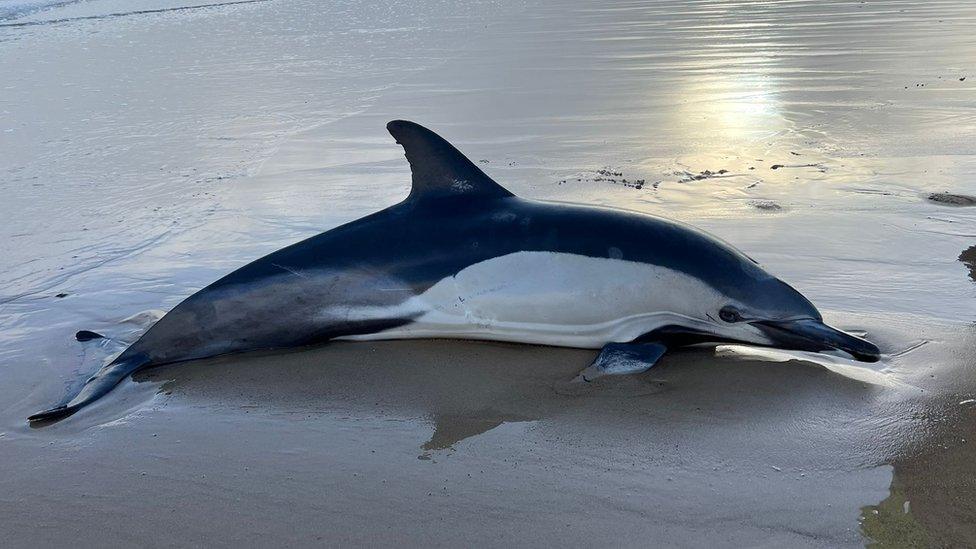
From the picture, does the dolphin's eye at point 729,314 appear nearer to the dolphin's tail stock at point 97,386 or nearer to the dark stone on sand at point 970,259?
the dark stone on sand at point 970,259

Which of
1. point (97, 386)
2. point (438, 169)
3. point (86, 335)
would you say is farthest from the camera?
point (86, 335)

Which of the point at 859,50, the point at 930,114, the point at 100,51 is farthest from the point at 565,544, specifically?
the point at 100,51

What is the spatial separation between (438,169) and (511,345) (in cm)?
101

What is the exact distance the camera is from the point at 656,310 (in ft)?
15.9

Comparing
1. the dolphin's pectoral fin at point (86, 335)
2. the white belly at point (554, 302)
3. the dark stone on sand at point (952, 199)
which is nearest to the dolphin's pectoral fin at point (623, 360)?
the white belly at point (554, 302)

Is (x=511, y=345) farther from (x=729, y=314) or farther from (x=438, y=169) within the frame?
(x=729, y=314)

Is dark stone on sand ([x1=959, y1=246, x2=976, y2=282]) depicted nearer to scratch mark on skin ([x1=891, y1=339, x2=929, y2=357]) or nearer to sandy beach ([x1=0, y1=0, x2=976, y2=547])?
sandy beach ([x1=0, y1=0, x2=976, y2=547])

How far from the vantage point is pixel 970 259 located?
5.62 m

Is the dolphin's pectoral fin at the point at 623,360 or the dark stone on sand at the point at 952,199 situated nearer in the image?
the dolphin's pectoral fin at the point at 623,360

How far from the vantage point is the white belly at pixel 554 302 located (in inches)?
190

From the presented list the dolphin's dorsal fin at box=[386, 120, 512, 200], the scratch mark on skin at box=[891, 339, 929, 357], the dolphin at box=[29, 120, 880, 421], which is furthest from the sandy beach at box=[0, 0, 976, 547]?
the dolphin's dorsal fin at box=[386, 120, 512, 200]

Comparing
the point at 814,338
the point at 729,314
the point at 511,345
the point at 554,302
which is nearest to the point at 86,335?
the point at 511,345

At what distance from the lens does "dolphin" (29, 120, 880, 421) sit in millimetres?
4785

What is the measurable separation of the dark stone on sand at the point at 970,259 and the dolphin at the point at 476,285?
142 centimetres
